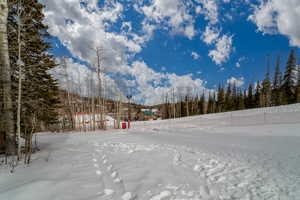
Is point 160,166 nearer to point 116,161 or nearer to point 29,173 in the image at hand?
point 116,161

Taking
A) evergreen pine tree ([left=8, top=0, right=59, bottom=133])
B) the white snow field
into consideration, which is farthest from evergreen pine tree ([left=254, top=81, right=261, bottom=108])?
evergreen pine tree ([left=8, top=0, right=59, bottom=133])

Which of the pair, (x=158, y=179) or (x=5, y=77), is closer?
(x=158, y=179)

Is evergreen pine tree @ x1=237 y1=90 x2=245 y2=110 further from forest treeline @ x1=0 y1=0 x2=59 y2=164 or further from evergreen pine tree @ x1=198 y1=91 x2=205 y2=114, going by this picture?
forest treeline @ x1=0 y1=0 x2=59 y2=164

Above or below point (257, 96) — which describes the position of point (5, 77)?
below

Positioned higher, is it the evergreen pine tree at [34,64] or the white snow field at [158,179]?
the evergreen pine tree at [34,64]

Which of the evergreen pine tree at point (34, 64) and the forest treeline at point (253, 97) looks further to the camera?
the forest treeline at point (253, 97)

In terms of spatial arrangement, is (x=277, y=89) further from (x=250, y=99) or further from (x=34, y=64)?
(x=34, y=64)

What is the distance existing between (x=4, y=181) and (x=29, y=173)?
0.36 metres

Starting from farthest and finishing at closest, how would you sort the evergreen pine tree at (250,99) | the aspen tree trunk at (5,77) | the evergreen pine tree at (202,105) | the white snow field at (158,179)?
the evergreen pine tree at (202,105), the evergreen pine tree at (250,99), the aspen tree trunk at (5,77), the white snow field at (158,179)

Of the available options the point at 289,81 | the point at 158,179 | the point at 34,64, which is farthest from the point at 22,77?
the point at 289,81

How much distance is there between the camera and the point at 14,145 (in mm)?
3826

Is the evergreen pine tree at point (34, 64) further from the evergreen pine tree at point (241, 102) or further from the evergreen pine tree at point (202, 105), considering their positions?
the evergreen pine tree at point (202, 105)

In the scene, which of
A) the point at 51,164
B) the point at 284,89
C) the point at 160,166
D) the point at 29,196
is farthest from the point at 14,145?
the point at 284,89

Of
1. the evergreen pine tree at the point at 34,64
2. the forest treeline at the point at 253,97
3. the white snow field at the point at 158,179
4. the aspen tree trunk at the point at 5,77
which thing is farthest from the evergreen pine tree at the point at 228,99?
the aspen tree trunk at the point at 5,77
